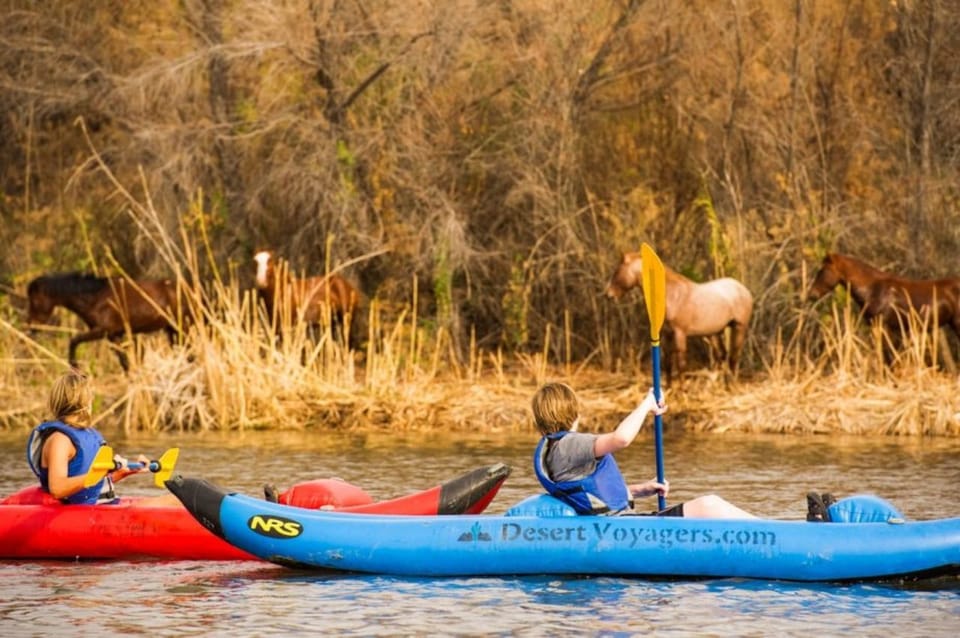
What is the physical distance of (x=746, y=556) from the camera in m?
10.2

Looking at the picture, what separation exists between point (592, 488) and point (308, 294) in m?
11.3

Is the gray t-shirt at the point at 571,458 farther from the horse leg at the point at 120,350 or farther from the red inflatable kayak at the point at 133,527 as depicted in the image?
the horse leg at the point at 120,350

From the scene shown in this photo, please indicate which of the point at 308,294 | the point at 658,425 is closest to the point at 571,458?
the point at 658,425

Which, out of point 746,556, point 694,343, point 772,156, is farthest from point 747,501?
point 772,156

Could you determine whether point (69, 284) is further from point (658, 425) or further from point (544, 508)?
point (544, 508)

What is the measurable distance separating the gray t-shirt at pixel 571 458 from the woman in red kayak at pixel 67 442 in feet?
7.71

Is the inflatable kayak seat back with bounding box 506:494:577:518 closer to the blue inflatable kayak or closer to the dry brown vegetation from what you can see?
the blue inflatable kayak

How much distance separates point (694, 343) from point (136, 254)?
6.57 metres

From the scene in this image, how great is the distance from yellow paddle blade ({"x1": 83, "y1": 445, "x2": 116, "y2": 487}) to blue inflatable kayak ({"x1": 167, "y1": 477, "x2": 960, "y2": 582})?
420mm

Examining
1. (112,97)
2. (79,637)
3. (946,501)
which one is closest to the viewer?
(79,637)

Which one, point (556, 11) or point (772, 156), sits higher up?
point (556, 11)

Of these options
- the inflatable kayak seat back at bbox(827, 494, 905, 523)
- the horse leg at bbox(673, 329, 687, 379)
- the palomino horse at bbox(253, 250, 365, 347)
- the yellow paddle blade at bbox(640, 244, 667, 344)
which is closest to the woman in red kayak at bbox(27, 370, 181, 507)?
the yellow paddle blade at bbox(640, 244, 667, 344)

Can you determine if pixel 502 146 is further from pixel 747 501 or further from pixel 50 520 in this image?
pixel 50 520

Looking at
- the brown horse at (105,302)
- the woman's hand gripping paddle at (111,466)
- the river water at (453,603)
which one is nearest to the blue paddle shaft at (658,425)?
the river water at (453,603)
